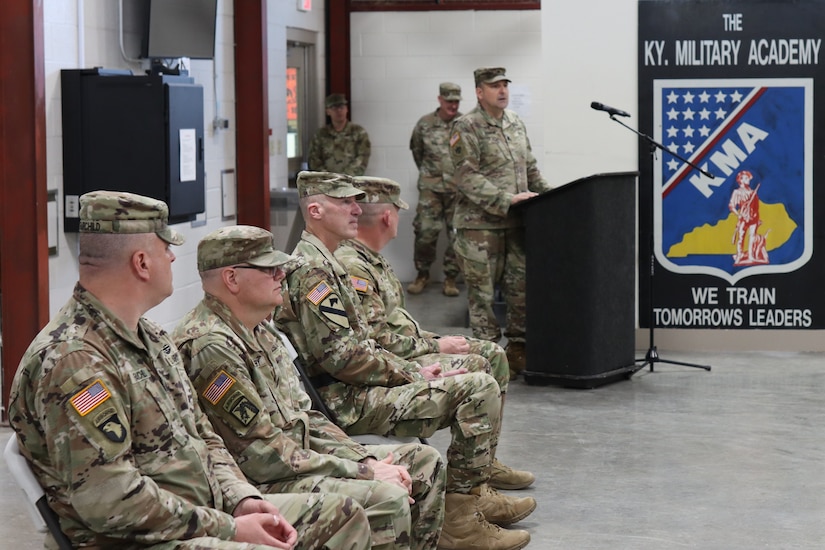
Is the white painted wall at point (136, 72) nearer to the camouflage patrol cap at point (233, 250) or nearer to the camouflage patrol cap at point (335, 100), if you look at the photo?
the camouflage patrol cap at point (335, 100)

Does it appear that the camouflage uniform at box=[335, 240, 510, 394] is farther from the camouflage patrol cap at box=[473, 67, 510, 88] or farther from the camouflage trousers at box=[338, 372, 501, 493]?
the camouflage patrol cap at box=[473, 67, 510, 88]

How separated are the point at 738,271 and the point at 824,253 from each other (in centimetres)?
52

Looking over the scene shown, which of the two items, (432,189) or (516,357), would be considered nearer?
(516,357)

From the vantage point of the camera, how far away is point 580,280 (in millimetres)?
6367

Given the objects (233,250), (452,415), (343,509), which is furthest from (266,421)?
(452,415)

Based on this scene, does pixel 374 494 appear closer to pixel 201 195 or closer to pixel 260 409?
pixel 260 409

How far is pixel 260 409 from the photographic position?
10.1 ft

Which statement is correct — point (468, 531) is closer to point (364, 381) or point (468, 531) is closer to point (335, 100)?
point (364, 381)

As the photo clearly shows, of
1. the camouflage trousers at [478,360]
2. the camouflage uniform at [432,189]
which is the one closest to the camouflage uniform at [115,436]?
the camouflage trousers at [478,360]

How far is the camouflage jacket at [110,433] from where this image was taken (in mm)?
2412

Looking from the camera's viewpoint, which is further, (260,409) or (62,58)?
(62,58)

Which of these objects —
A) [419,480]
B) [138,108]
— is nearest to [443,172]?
[138,108]

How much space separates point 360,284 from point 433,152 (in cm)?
642

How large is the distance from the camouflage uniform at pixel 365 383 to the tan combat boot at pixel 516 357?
2.83 metres
